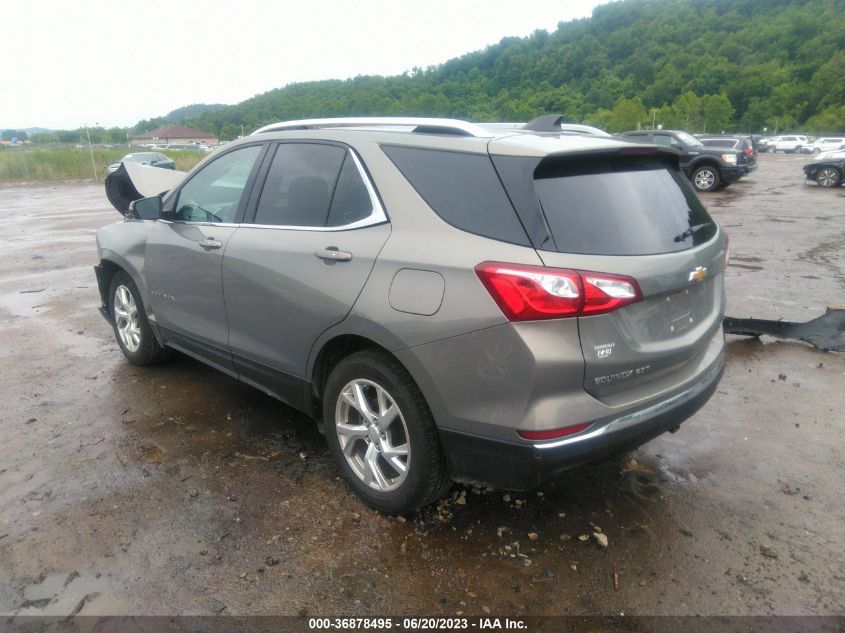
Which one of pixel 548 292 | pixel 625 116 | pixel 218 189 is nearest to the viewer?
pixel 548 292

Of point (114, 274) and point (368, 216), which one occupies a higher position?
point (368, 216)

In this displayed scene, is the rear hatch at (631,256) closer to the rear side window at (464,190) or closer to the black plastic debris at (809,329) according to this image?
the rear side window at (464,190)

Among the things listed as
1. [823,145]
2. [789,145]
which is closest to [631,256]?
[823,145]

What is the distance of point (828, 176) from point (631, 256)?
21.7 meters

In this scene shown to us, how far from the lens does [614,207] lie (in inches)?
103

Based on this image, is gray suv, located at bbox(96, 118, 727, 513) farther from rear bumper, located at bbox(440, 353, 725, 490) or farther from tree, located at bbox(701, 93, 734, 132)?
tree, located at bbox(701, 93, 734, 132)

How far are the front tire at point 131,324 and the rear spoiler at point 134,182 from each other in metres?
2.28

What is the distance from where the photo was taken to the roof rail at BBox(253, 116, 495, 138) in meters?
2.85

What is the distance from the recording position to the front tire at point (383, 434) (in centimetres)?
271

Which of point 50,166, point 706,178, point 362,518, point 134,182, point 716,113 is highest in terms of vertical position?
point 716,113

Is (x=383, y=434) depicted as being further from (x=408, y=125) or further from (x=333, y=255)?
(x=408, y=125)

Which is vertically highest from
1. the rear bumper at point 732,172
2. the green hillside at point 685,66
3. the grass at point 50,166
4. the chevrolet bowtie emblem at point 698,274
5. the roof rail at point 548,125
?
the green hillside at point 685,66

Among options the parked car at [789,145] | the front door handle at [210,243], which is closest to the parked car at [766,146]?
the parked car at [789,145]

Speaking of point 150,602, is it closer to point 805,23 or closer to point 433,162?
point 433,162
